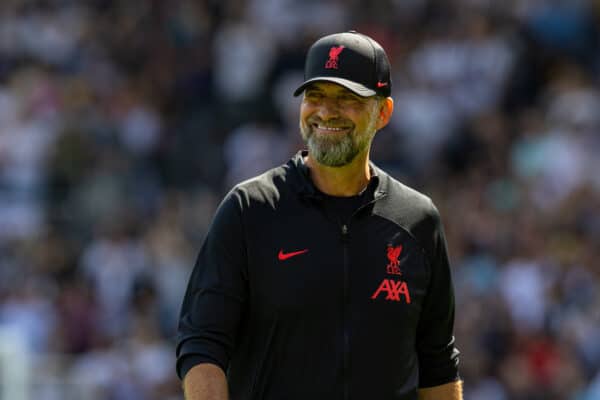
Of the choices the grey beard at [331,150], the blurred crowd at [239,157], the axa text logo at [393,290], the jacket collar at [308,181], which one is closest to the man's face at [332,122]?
the grey beard at [331,150]

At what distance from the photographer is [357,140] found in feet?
14.5

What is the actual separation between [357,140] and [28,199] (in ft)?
34.0

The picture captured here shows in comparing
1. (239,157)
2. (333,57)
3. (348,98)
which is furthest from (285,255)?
(239,157)

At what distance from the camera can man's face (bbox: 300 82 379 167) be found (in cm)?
438

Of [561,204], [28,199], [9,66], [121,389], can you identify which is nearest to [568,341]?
[561,204]

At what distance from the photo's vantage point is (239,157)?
13672 mm

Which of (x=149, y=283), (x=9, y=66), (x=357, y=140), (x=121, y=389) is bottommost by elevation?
(x=121, y=389)

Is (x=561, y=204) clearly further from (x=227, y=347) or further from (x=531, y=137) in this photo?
(x=227, y=347)

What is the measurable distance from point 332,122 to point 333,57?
202 mm

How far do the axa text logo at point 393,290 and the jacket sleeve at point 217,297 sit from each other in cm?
43

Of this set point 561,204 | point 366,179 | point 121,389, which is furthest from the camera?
point 121,389

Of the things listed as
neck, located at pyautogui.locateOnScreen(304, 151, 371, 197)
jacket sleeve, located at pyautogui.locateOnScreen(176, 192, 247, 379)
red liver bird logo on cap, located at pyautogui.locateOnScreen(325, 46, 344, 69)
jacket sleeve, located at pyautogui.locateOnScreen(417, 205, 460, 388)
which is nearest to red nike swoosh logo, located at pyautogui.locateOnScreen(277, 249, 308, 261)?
jacket sleeve, located at pyautogui.locateOnScreen(176, 192, 247, 379)

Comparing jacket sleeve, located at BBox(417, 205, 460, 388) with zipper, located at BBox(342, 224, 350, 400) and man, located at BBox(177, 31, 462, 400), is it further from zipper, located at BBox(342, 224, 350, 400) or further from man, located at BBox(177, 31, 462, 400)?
zipper, located at BBox(342, 224, 350, 400)

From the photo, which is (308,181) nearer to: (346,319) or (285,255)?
(285,255)
